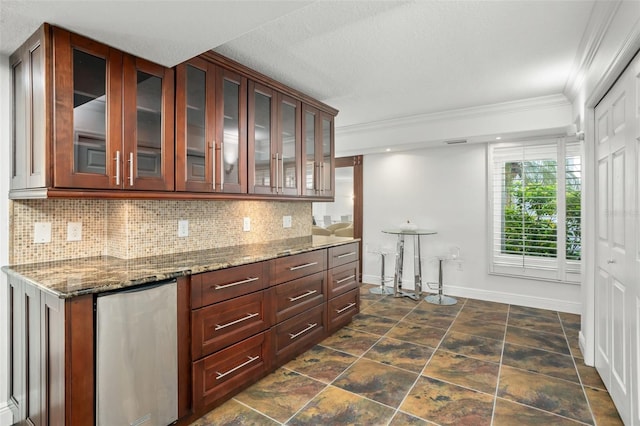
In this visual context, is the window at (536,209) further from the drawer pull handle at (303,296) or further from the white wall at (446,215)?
the drawer pull handle at (303,296)

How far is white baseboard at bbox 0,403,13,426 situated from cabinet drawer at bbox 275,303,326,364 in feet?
5.15

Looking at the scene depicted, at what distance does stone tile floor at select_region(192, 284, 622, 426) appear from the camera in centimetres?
208

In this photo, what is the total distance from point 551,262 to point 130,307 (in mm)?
4459

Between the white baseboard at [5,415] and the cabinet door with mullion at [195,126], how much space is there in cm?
157

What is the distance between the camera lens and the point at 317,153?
3.46m

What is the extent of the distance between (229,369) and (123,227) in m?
1.15

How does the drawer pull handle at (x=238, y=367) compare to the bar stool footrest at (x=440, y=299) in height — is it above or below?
above

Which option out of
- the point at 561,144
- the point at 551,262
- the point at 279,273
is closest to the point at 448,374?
the point at 279,273

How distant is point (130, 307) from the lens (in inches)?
65.9

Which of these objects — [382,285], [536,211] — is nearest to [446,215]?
[536,211]

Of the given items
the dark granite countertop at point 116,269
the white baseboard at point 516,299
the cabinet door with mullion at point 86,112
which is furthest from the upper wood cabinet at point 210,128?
the white baseboard at point 516,299

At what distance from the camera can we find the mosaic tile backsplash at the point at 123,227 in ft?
6.58

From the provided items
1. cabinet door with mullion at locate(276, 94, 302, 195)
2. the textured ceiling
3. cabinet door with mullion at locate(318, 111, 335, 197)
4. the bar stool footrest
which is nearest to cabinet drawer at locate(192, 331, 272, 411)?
cabinet door with mullion at locate(276, 94, 302, 195)

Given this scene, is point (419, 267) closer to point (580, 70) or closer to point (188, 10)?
point (580, 70)
